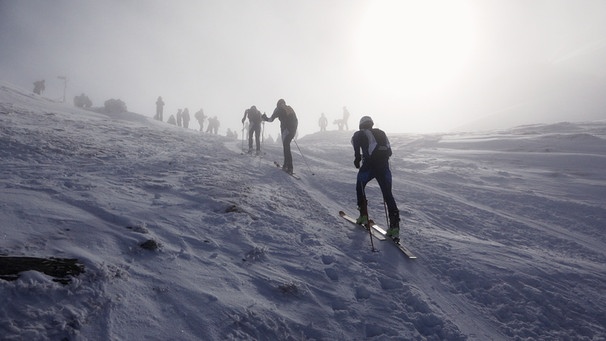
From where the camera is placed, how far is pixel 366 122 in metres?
7.04

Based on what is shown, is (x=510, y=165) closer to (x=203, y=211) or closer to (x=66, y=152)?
(x=203, y=211)

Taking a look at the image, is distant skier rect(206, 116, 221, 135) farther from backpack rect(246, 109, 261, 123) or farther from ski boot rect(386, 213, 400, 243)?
ski boot rect(386, 213, 400, 243)

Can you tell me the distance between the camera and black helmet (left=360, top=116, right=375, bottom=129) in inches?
276

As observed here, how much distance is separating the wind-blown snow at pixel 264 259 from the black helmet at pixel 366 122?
7.12 feet

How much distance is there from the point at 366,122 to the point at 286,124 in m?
5.69

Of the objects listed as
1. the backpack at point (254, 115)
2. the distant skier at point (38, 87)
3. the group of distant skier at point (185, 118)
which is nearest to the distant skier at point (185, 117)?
the group of distant skier at point (185, 118)

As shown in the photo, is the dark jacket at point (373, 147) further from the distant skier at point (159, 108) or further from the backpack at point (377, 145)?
the distant skier at point (159, 108)

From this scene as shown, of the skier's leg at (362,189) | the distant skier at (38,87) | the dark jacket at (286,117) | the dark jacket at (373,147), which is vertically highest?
the distant skier at (38,87)

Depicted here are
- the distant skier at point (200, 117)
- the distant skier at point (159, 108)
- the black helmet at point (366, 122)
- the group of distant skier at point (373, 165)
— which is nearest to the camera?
the group of distant skier at point (373, 165)

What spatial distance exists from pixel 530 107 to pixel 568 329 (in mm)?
Result: 132009

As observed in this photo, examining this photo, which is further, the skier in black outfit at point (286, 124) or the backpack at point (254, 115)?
the backpack at point (254, 115)

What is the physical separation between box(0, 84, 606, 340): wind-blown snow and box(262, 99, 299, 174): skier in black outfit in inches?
89.2

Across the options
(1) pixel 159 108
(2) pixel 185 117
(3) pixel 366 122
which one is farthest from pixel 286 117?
(1) pixel 159 108

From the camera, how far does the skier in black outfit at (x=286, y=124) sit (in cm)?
1220
